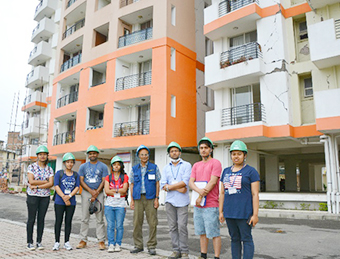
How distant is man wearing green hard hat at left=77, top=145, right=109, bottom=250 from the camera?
6.40 meters

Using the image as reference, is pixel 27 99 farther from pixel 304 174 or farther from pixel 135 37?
pixel 304 174

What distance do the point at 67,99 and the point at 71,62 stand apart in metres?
3.03

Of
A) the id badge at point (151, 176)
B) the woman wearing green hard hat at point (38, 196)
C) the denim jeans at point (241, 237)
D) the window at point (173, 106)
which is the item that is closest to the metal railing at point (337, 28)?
the window at point (173, 106)

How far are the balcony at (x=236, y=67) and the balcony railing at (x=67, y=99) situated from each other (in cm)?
1218

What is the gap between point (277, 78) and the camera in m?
14.7

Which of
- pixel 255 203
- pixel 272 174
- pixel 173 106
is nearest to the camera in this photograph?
pixel 255 203

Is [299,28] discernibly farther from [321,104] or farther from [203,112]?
[203,112]

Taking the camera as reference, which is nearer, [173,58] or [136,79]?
[173,58]

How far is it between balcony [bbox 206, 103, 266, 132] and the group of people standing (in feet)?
31.9

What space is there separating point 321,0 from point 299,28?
181cm

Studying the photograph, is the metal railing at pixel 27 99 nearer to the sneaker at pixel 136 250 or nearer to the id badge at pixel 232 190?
the sneaker at pixel 136 250

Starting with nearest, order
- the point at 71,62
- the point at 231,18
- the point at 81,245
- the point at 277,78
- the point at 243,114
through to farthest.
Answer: the point at 81,245, the point at 277,78, the point at 243,114, the point at 231,18, the point at 71,62

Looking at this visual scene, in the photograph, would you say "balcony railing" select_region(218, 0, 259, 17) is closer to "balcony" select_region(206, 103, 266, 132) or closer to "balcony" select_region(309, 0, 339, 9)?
"balcony" select_region(309, 0, 339, 9)

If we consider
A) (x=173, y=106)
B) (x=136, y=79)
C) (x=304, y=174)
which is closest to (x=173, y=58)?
(x=136, y=79)
